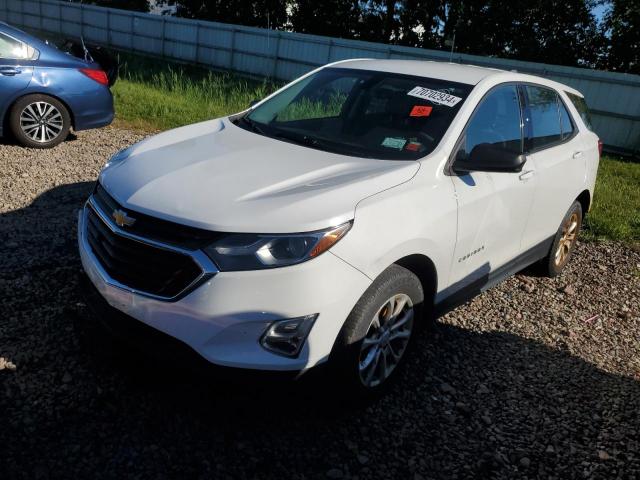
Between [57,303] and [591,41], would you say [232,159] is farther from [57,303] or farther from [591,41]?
[591,41]

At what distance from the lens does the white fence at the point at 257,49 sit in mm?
12992

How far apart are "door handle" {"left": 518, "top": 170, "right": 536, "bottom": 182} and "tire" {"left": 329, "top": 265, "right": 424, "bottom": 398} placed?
1246mm

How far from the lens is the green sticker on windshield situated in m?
3.33

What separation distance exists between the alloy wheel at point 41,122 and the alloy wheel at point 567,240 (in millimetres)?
6132

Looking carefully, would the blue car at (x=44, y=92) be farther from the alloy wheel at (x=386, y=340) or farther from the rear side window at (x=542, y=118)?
the alloy wheel at (x=386, y=340)

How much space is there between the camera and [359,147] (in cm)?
339

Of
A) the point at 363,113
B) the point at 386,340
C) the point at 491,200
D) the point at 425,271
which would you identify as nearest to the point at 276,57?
the point at 363,113

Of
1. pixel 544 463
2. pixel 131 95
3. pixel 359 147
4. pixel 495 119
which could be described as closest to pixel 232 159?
pixel 359 147

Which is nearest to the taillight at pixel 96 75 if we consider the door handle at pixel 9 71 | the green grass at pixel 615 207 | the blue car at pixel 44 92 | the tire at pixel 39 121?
the blue car at pixel 44 92

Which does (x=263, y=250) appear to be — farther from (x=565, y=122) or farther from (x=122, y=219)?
(x=565, y=122)

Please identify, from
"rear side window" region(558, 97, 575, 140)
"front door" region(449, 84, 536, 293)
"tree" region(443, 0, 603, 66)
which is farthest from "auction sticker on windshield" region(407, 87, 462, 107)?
"tree" region(443, 0, 603, 66)

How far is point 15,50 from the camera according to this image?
6902 millimetres

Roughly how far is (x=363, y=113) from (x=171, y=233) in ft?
5.81

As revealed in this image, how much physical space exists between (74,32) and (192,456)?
3059 centimetres
